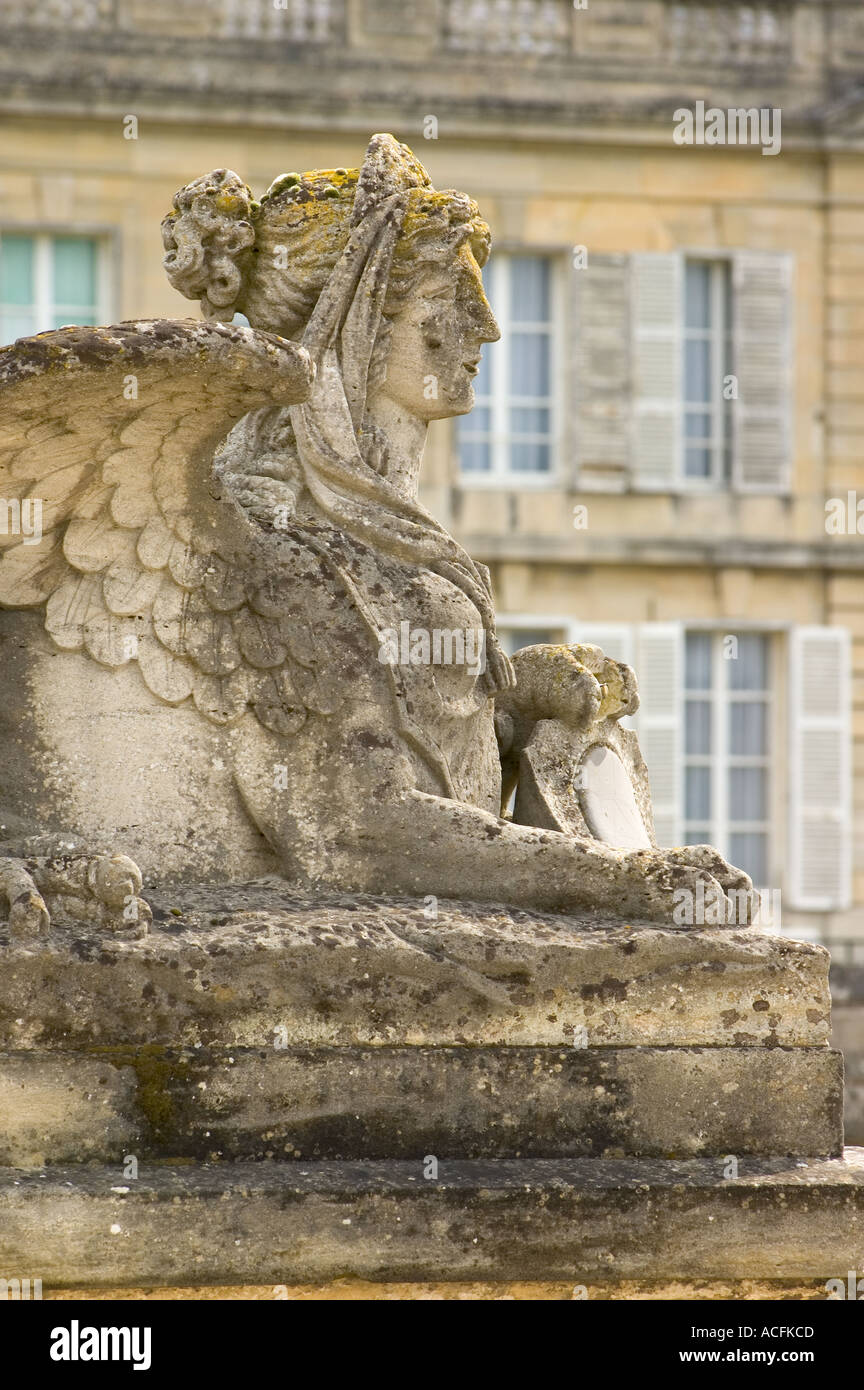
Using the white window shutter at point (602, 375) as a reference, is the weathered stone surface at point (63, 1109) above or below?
below

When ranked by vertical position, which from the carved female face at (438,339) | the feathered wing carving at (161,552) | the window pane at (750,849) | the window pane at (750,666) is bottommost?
the window pane at (750,849)

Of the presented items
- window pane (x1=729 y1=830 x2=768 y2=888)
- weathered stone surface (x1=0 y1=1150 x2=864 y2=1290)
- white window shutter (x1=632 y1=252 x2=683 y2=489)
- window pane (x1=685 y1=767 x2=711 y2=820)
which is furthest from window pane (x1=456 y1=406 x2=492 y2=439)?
weathered stone surface (x1=0 y1=1150 x2=864 y2=1290)

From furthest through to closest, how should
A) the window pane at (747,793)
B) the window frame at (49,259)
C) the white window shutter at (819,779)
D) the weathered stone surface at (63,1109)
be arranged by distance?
the window pane at (747,793) → the white window shutter at (819,779) → the window frame at (49,259) → the weathered stone surface at (63,1109)

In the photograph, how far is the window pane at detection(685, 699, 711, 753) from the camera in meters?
20.7

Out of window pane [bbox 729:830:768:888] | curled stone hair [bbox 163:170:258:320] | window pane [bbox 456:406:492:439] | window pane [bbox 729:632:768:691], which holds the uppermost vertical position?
window pane [bbox 456:406:492:439]

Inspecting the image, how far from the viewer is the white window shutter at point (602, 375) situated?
2066 centimetres

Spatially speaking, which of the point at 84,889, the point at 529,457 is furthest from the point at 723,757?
the point at 84,889

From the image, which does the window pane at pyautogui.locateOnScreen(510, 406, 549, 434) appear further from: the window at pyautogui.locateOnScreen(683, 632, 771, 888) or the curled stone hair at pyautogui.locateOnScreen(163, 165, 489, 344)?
the curled stone hair at pyautogui.locateOnScreen(163, 165, 489, 344)

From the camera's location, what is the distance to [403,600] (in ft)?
17.7

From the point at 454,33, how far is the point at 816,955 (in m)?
16.4

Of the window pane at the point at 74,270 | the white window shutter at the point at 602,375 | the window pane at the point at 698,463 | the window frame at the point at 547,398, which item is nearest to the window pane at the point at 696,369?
the window pane at the point at 698,463

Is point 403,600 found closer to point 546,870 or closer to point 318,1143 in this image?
point 546,870

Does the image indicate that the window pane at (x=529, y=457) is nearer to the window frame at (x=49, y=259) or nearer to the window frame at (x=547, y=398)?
the window frame at (x=547, y=398)

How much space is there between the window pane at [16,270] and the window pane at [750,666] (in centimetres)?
628
